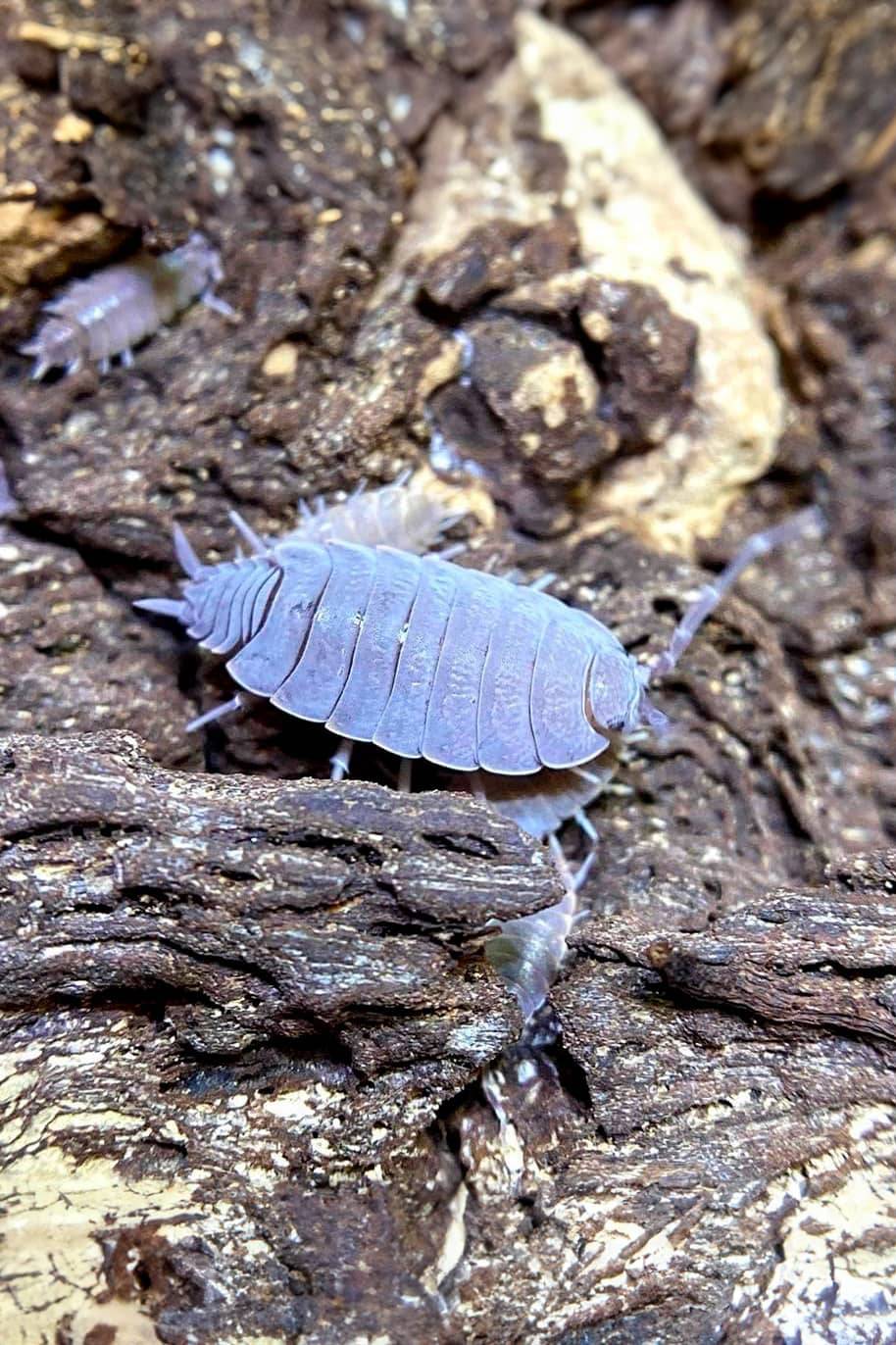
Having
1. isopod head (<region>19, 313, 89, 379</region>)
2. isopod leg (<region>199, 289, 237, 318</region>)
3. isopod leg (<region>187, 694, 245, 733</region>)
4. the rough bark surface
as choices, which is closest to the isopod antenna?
the rough bark surface

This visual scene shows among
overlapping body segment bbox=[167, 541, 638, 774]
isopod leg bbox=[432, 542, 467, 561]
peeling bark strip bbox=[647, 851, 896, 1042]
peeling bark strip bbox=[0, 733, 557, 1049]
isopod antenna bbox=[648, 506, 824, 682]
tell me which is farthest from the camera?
isopod leg bbox=[432, 542, 467, 561]

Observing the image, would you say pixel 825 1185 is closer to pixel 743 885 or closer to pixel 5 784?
pixel 743 885

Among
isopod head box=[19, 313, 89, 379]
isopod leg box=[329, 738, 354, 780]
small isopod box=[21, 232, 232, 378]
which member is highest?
small isopod box=[21, 232, 232, 378]

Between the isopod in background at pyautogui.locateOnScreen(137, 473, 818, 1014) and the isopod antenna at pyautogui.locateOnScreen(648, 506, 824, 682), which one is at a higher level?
the isopod antenna at pyautogui.locateOnScreen(648, 506, 824, 682)

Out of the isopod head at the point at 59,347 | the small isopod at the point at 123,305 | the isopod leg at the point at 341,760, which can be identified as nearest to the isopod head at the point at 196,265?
the small isopod at the point at 123,305

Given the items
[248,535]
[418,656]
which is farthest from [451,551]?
[248,535]

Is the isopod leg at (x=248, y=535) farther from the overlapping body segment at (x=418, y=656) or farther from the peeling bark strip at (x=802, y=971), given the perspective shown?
the peeling bark strip at (x=802, y=971)

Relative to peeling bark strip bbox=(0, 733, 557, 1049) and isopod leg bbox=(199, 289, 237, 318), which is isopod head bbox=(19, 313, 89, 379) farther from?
peeling bark strip bbox=(0, 733, 557, 1049)
